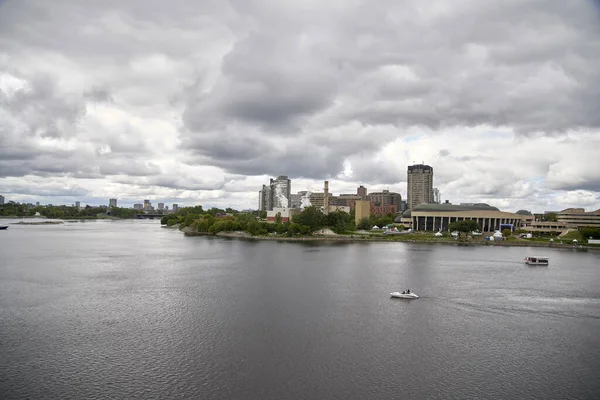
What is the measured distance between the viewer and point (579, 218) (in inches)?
2761

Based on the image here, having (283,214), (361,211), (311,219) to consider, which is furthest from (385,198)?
(311,219)

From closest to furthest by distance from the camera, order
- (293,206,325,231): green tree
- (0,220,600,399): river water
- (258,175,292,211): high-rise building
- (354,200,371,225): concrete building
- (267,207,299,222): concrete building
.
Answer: (0,220,600,399): river water < (293,206,325,231): green tree < (267,207,299,222): concrete building < (354,200,371,225): concrete building < (258,175,292,211): high-rise building

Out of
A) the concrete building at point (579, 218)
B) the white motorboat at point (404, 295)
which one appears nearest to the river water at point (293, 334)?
the white motorboat at point (404, 295)

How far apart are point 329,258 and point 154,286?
17153 mm

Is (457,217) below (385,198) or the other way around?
below

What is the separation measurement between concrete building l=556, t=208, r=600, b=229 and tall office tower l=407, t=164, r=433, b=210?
7969 centimetres

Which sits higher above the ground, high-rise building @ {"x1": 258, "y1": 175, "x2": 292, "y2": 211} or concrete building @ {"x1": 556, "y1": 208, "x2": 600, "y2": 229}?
high-rise building @ {"x1": 258, "y1": 175, "x2": 292, "y2": 211}

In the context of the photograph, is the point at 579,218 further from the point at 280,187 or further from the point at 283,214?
the point at 280,187

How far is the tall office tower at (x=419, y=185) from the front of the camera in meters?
153

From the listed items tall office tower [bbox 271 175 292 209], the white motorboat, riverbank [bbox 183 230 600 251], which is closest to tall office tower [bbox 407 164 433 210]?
tall office tower [bbox 271 175 292 209]

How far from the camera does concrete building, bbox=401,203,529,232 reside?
243 ft

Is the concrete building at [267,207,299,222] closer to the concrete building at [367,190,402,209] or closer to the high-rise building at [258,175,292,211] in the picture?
the high-rise building at [258,175,292,211]

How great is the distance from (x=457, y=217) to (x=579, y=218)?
18921 mm

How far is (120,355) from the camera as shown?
13.2 m
